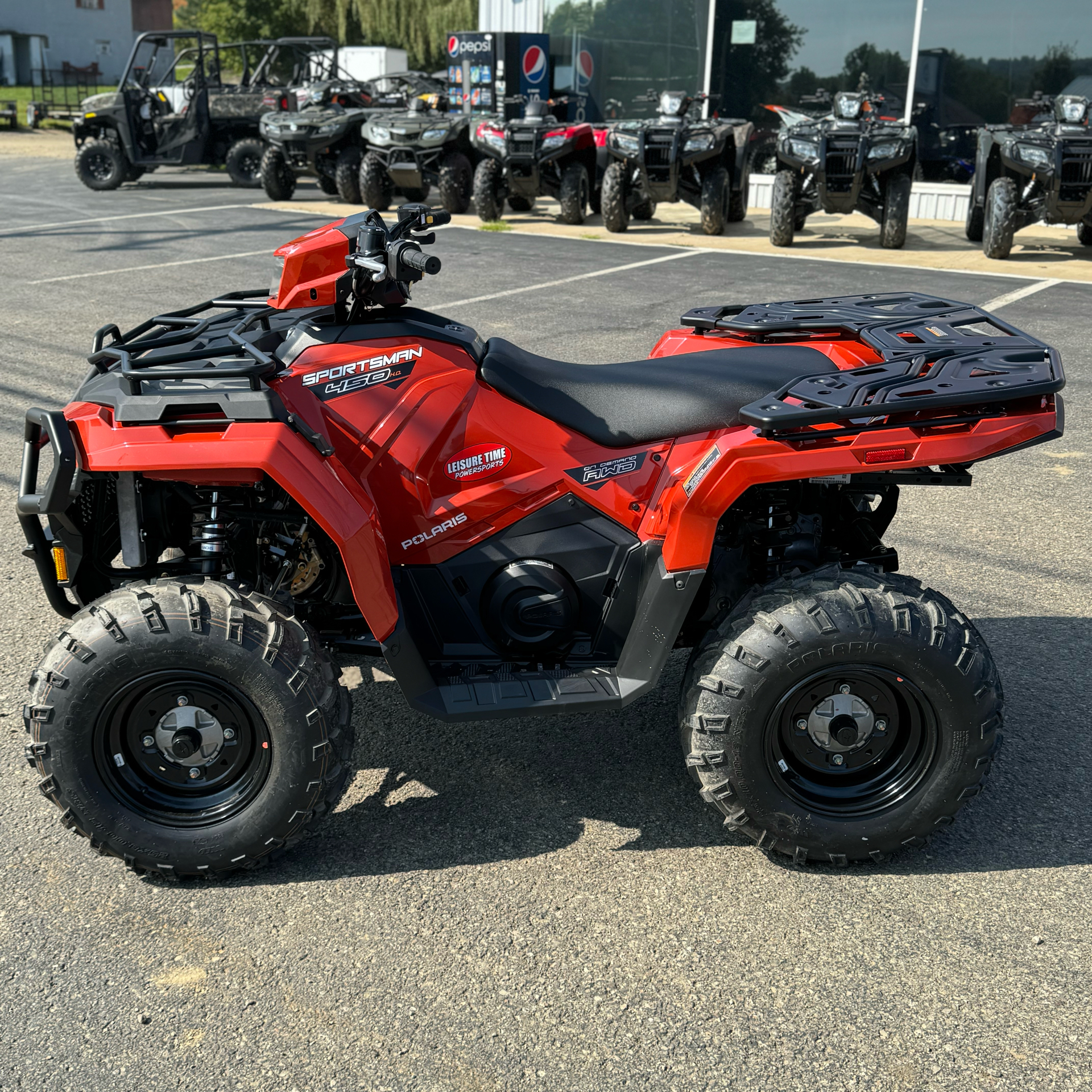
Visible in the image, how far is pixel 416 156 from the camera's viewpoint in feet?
51.9

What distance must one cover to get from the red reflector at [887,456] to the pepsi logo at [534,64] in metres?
19.8

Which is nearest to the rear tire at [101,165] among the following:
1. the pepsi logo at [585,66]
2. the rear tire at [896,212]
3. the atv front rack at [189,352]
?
the pepsi logo at [585,66]

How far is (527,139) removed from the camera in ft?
47.7

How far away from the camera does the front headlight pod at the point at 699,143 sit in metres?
13.7

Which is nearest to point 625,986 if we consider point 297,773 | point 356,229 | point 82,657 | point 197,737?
point 297,773

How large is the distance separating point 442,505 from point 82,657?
0.99 metres

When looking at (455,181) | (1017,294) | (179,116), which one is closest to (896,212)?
(1017,294)

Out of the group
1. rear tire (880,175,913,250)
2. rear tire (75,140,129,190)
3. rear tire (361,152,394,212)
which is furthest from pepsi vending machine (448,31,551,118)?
rear tire (880,175,913,250)

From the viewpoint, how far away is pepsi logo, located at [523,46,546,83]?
20625mm

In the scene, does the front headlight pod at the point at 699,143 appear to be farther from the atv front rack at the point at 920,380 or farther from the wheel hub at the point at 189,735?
the wheel hub at the point at 189,735

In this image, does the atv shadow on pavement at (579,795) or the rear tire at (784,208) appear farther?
the rear tire at (784,208)

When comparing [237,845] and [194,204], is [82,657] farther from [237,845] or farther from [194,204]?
[194,204]

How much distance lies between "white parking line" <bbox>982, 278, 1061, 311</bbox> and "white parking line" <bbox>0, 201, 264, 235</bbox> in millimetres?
11285

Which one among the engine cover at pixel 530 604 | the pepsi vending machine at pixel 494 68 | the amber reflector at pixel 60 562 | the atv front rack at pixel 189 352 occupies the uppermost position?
the pepsi vending machine at pixel 494 68
